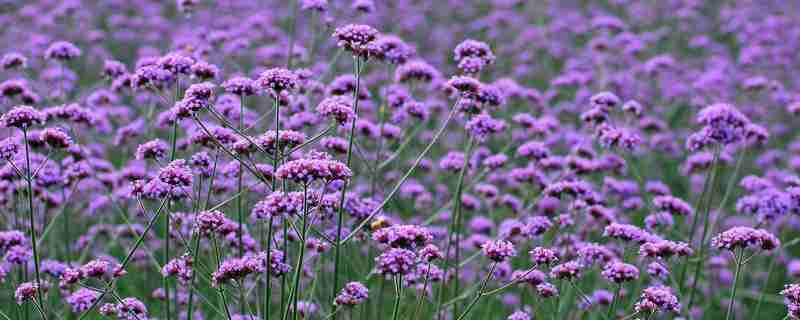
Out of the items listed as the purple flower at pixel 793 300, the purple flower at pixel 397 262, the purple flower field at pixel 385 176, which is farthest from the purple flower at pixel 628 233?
the purple flower at pixel 397 262

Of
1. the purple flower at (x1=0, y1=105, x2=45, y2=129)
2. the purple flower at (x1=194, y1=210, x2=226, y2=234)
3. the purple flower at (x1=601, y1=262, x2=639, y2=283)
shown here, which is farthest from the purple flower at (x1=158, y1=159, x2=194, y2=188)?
the purple flower at (x1=601, y1=262, x2=639, y2=283)

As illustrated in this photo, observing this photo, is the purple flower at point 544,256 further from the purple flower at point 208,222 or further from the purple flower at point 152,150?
the purple flower at point 152,150

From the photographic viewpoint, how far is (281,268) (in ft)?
12.8

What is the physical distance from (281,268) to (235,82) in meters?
1.07

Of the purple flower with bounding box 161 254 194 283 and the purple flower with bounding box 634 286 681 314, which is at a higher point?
the purple flower with bounding box 634 286 681 314

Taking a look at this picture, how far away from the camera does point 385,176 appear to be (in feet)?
26.3

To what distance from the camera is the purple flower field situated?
4188mm

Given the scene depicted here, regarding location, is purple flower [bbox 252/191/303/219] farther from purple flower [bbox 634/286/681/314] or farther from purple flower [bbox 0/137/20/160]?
purple flower [bbox 634/286/681/314]

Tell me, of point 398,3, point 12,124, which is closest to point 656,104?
point 398,3

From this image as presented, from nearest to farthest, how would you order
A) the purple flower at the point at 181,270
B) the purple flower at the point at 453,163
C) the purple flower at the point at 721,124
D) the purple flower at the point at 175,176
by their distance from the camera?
the purple flower at the point at 175,176 < the purple flower at the point at 181,270 < the purple flower at the point at 721,124 < the purple flower at the point at 453,163

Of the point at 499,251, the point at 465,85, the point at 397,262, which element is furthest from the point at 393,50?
the point at 397,262

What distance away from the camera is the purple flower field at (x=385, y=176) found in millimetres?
4188

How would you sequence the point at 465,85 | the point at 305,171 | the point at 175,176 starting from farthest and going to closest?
the point at 465,85, the point at 175,176, the point at 305,171

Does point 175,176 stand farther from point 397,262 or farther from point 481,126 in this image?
point 481,126
